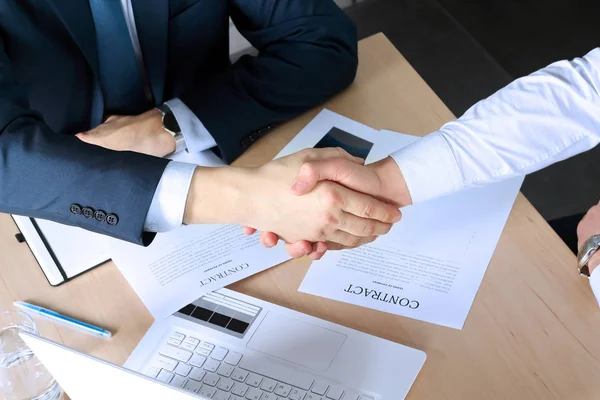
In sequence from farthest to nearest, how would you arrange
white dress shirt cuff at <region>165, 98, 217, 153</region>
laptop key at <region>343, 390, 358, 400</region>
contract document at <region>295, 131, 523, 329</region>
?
white dress shirt cuff at <region>165, 98, 217, 153</region> < contract document at <region>295, 131, 523, 329</region> < laptop key at <region>343, 390, 358, 400</region>

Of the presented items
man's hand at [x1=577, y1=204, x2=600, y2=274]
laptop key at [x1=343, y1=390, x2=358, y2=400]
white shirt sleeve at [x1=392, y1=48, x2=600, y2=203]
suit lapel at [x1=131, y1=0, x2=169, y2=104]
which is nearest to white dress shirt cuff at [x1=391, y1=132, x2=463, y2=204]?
white shirt sleeve at [x1=392, y1=48, x2=600, y2=203]

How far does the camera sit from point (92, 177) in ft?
3.34

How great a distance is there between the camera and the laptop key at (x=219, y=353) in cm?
97

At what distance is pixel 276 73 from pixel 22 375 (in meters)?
0.74

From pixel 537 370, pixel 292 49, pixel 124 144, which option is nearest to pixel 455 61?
pixel 292 49

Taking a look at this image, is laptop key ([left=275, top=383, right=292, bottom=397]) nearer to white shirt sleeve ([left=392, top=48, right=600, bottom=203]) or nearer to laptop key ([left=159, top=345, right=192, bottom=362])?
laptop key ([left=159, top=345, right=192, bottom=362])

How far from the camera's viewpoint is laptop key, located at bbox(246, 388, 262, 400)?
918mm

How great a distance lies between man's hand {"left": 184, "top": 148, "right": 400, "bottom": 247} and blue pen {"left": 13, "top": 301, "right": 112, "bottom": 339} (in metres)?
0.22

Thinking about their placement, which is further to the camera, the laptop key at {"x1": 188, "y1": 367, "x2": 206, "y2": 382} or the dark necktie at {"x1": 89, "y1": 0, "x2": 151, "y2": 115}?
the dark necktie at {"x1": 89, "y1": 0, "x2": 151, "y2": 115}

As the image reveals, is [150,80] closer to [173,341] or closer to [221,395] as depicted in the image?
[173,341]

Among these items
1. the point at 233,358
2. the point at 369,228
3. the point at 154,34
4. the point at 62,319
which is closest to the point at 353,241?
the point at 369,228

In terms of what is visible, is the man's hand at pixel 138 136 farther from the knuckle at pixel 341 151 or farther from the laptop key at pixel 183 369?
the laptop key at pixel 183 369

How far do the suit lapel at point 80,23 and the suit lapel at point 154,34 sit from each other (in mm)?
94

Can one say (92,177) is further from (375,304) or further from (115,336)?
(375,304)
